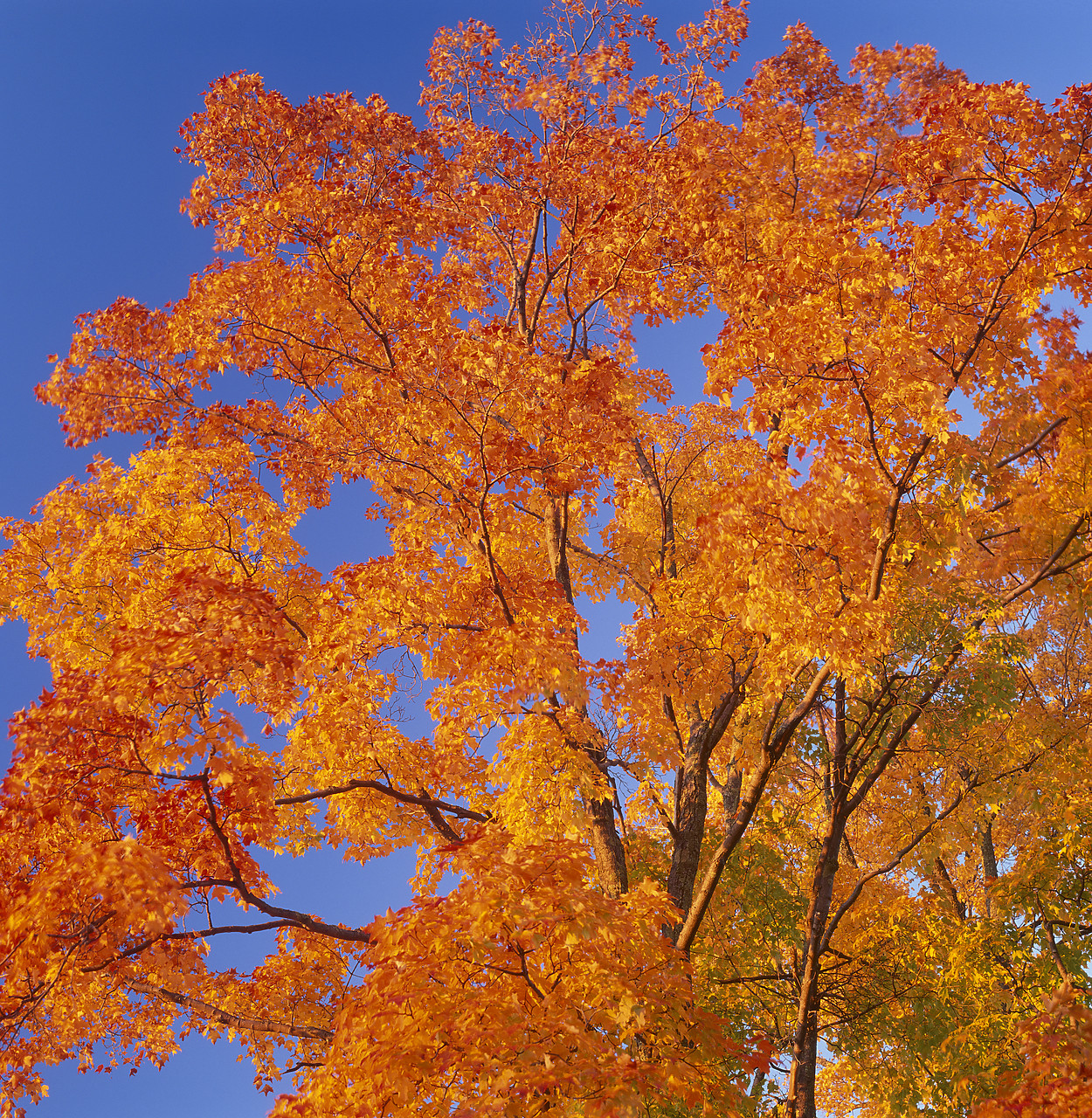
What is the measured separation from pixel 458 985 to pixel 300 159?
10718mm

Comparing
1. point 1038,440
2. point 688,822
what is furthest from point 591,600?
point 1038,440

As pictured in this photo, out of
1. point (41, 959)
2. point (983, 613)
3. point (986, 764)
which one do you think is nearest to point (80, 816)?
point (41, 959)

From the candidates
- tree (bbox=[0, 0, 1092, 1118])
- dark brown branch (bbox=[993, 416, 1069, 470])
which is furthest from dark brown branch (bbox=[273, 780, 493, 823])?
dark brown branch (bbox=[993, 416, 1069, 470])

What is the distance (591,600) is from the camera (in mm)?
13359

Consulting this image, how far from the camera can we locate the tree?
18.5 feet

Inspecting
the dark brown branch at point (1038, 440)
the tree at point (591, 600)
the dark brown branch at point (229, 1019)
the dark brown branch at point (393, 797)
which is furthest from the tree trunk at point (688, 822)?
the dark brown branch at point (1038, 440)

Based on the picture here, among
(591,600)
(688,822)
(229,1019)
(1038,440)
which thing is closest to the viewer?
(1038,440)

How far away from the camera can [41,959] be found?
18.3 feet

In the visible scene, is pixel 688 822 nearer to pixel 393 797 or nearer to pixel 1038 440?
pixel 393 797

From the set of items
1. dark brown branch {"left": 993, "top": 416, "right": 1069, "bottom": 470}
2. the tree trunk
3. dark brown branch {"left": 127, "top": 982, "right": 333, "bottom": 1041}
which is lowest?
dark brown branch {"left": 127, "top": 982, "right": 333, "bottom": 1041}

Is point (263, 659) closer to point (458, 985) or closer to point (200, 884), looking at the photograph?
point (200, 884)

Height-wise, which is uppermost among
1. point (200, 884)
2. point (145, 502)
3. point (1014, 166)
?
point (145, 502)

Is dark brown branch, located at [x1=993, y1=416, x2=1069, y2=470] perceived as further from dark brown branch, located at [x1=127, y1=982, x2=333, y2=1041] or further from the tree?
dark brown branch, located at [x1=127, y1=982, x2=333, y2=1041]

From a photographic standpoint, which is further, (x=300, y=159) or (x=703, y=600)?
(x=300, y=159)
